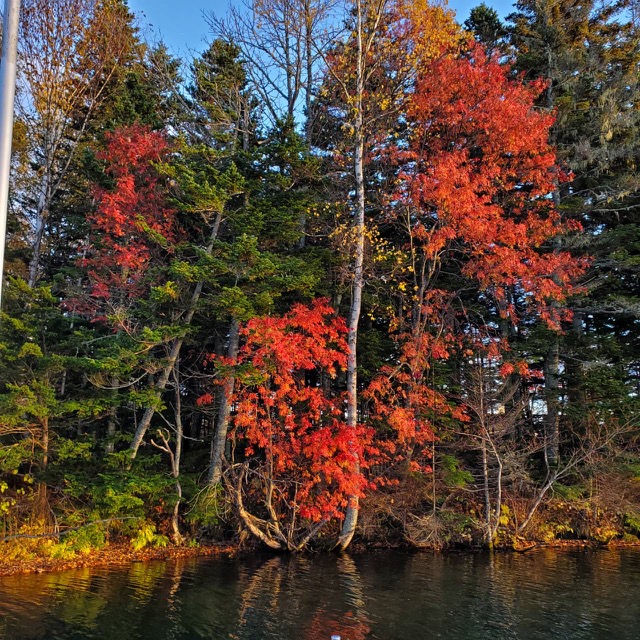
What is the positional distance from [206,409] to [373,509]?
5663 millimetres

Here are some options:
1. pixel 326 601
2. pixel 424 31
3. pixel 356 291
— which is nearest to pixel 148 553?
pixel 326 601

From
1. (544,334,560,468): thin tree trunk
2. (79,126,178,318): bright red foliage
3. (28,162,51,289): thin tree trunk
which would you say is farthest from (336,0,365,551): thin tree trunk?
(28,162,51,289): thin tree trunk

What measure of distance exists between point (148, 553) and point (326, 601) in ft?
18.5

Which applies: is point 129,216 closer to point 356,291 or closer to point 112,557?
point 356,291

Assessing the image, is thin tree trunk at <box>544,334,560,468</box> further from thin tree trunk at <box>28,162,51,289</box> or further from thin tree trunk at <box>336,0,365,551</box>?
thin tree trunk at <box>28,162,51,289</box>

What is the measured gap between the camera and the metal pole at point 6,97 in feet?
12.8

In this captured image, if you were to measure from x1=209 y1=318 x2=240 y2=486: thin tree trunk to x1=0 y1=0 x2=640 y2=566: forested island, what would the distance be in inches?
3.3

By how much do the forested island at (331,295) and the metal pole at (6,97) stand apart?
8295 millimetres

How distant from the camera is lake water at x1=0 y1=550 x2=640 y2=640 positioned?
7617 mm

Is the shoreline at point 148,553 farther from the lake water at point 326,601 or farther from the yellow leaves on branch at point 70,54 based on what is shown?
the yellow leaves on branch at point 70,54

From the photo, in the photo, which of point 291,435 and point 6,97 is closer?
point 6,97

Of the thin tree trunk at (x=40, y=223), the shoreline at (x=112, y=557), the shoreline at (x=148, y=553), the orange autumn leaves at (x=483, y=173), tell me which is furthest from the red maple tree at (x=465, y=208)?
the thin tree trunk at (x=40, y=223)

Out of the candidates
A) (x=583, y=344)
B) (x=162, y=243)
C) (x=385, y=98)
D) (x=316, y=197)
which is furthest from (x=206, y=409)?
(x=583, y=344)

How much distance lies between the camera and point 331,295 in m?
17.3
